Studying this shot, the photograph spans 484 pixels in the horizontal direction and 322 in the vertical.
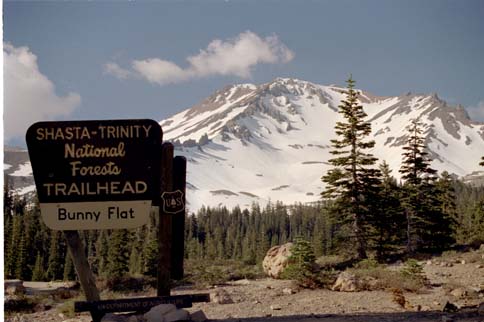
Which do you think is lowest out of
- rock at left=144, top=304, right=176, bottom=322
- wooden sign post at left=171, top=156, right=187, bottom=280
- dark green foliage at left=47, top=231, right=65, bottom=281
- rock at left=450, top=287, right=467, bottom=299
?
dark green foliage at left=47, top=231, right=65, bottom=281

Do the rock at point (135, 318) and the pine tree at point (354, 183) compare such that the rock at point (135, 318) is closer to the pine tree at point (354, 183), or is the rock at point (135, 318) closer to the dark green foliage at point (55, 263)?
the pine tree at point (354, 183)

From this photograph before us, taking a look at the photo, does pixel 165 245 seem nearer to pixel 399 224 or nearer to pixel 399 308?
pixel 399 308

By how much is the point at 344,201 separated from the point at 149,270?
452 inches

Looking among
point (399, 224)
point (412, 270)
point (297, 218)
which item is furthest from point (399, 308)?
point (297, 218)

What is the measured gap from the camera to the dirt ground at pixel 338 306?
7711 millimetres

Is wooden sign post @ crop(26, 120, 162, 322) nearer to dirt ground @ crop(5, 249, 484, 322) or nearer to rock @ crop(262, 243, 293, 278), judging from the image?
dirt ground @ crop(5, 249, 484, 322)

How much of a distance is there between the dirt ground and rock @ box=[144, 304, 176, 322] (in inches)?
64.8

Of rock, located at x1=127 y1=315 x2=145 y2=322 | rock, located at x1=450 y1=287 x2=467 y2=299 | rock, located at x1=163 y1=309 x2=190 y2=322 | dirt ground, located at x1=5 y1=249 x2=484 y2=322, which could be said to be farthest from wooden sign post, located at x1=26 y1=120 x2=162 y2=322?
rock, located at x1=450 y1=287 x2=467 y2=299

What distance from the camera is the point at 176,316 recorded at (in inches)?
257

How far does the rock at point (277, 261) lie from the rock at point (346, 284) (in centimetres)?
563

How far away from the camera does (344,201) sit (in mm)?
20531

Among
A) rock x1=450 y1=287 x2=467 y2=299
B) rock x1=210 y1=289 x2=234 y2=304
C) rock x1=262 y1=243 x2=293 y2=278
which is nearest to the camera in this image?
rock x1=450 y1=287 x2=467 y2=299

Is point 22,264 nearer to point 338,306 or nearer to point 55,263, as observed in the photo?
point 55,263

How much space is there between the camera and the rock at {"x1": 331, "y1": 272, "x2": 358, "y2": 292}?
1083 centimetres
